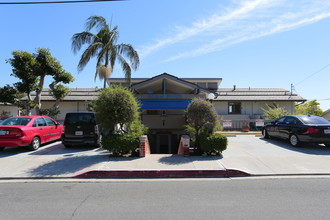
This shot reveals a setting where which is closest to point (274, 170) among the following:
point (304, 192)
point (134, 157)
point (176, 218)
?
point (304, 192)

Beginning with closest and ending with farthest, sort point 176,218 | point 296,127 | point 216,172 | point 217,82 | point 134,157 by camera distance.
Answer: point 176,218 < point 216,172 < point 134,157 < point 296,127 < point 217,82

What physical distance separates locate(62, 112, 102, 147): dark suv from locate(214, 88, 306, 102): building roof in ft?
47.6

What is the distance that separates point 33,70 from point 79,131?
7.50 m

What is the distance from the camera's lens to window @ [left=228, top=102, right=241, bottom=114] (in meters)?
21.5

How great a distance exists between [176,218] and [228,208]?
107 centimetres

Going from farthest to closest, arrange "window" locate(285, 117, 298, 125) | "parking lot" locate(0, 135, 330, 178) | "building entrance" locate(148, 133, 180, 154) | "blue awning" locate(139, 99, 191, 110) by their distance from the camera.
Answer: "building entrance" locate(148, 133, 180, 154) → "blue awning" locate(139, 99, 191, 110) → "window" locate(285, 117, 298, 125) → "parking lot" locate(0, 135, 330, 178)

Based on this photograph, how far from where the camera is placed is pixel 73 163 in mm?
6770

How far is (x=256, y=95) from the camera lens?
2195 cm

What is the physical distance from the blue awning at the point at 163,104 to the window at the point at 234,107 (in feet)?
35.0

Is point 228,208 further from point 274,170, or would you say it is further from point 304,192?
point 274,170

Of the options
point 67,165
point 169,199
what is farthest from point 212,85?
point 169,199

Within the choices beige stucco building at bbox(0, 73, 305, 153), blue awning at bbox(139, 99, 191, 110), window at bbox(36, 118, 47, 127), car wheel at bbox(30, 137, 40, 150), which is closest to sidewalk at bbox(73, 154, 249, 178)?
car wheel at bbox(30, 137, 40, 150)

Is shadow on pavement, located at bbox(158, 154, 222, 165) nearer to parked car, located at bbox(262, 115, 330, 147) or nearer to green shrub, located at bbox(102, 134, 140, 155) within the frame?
green shrub, located at bbox(102, 134, 140, 155)

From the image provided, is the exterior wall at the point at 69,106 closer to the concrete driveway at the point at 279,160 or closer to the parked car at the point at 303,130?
the concrete driveway at the point at 279,160
